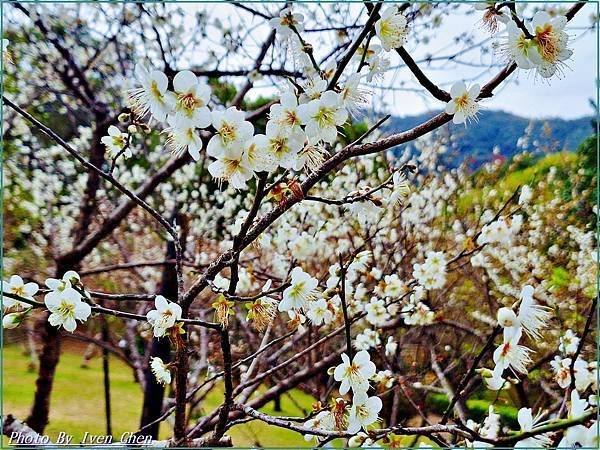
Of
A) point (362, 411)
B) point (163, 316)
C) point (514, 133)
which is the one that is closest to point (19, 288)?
point (163, 316)

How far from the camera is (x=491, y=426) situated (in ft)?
2.39

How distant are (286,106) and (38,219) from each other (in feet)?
5.52

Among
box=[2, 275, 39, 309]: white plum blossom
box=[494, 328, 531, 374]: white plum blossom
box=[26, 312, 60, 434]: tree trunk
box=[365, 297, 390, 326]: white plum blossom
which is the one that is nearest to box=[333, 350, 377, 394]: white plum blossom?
box=[494, 328, 531, 374]: white plum blossom

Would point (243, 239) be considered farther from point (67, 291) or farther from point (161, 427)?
point (161, 427)

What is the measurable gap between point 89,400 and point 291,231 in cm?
64

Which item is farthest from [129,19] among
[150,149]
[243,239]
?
[243,239]

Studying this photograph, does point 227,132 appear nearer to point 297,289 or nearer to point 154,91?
point 154,91

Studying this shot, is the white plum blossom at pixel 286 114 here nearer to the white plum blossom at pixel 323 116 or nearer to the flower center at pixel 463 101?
the white plum blossom at pixel 323 116

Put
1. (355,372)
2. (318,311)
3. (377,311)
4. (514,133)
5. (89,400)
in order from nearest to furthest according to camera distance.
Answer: (355,372) < (318,311) < (377,311) < (89,400) < (514,133)

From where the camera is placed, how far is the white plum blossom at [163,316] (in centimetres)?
48

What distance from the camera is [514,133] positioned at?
1.47 meters

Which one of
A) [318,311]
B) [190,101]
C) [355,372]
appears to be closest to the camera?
[190,101]

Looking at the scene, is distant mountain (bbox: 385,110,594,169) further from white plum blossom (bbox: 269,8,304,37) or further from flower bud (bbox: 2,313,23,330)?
flower bud (bbox: 2,313,23,330)

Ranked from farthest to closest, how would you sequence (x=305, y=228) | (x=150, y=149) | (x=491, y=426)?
(x=150, y=149) → (x=305, y=228) → (x=491, y=426)
